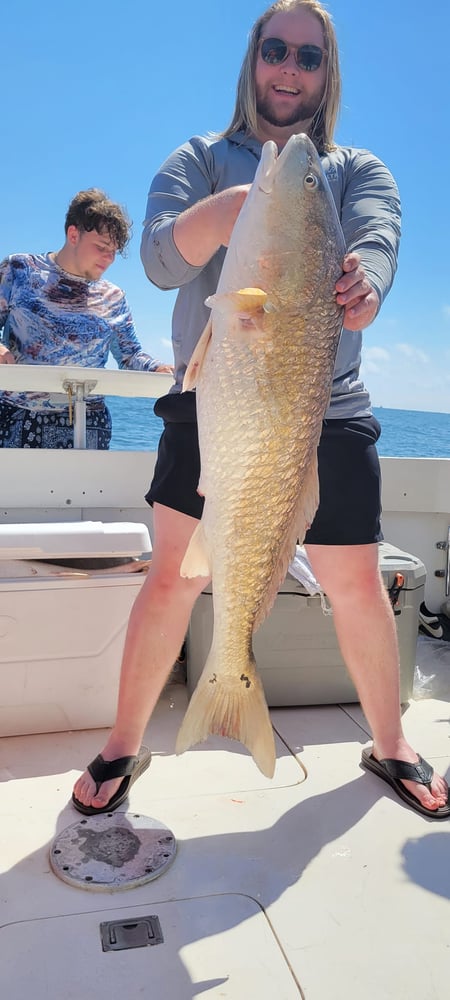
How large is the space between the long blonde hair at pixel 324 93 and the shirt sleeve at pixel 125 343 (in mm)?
1962

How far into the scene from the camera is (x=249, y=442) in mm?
1749

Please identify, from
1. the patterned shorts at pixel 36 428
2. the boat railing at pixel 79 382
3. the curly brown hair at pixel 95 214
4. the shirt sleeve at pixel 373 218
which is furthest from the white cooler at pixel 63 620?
the curly brown hair at pixel 95 214

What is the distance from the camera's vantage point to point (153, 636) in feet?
8.08

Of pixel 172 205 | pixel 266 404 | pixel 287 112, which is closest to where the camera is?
pixel 266 404

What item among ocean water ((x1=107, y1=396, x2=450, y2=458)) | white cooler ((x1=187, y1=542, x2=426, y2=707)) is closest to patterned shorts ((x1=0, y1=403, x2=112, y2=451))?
white cooler ((x1=187, y1=542, x2=426, y2=707))

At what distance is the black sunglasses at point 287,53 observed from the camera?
221cm

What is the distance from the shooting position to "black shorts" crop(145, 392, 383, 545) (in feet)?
7.85

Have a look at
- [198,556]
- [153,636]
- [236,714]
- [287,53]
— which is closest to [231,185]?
[287,53]

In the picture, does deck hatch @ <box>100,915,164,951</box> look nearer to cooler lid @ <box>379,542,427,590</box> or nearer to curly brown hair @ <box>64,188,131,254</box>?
cooler lid @ <box>379,542,427,590</box>

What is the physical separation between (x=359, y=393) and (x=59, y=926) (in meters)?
1.76

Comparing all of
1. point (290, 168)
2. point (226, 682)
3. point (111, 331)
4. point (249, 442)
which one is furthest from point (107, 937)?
point (111, 331)

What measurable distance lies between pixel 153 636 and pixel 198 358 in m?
1.04

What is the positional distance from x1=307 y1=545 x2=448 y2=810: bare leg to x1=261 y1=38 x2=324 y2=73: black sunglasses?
1.46 m

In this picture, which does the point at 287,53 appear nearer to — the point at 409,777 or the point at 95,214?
the point at 95,214
